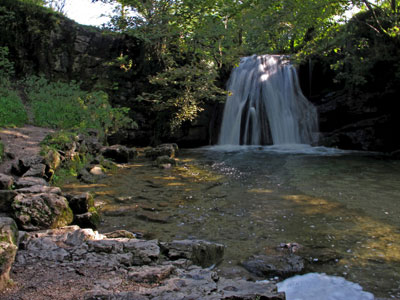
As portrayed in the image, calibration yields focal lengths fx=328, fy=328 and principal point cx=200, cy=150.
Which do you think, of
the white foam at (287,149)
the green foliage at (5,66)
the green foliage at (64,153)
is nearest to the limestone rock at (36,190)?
the green foliage at (64,153)

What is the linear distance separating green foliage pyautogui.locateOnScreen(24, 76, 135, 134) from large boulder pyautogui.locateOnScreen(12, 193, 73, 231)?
5.82 m

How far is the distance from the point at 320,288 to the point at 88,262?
6.85 ft

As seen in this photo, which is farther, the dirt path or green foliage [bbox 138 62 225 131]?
green foliage [bbox 138 62 225 131]

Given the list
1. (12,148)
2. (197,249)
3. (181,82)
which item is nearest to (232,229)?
(197,249)

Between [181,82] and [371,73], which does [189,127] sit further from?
[371,73]

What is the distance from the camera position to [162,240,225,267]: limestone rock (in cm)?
329

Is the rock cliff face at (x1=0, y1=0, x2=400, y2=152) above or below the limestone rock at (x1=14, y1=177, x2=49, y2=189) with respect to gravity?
above

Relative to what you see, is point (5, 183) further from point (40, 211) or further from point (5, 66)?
point (5, 66)

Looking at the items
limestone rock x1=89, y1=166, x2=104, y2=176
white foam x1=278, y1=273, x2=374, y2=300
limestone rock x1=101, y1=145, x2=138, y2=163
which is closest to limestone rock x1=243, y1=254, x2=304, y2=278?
white foam x1=278, y1=273, x2=374, y2=300

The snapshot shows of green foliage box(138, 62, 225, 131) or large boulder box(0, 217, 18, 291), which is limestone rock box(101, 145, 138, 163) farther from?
large boulder box(0, 217, 18, 291)

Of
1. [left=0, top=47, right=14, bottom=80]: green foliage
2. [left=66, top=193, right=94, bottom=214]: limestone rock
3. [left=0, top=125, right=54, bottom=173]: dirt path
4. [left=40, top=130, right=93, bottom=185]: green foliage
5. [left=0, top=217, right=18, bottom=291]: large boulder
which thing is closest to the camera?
[left=0, top=217, right=18, bottom=291]: large boulder

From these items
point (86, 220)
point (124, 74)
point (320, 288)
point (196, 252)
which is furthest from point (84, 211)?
point (124, 74)

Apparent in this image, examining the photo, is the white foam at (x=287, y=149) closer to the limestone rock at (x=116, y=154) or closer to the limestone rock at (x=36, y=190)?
the limestone rock at (x=116, y=154)

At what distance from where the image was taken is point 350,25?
1362cm
